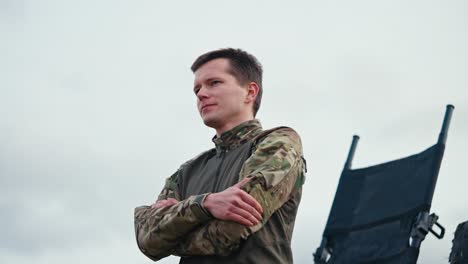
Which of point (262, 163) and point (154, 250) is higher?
point (262, 163)

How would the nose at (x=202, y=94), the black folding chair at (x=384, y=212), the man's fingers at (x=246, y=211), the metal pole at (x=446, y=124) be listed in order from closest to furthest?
the man's fingers at (x=246, y=211) → the nose at (x=202, y=94) → the black folding chair at (x=384, y=212) → the metal pole at (x=446, y=124)

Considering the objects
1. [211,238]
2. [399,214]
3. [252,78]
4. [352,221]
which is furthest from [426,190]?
[211,238]

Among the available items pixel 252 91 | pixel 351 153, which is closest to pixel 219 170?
pixel 252 91

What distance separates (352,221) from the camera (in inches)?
183

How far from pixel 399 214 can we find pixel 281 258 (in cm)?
278

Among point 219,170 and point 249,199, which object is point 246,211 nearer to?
point 249,199

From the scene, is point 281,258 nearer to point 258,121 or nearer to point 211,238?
point 211,238

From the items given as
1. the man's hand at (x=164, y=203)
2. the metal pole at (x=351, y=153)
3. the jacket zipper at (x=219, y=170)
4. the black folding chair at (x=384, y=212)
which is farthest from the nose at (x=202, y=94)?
the metal pole at (x=351, y=153)

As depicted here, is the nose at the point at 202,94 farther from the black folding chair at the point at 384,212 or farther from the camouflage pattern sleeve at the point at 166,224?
the black folding chair at the point at 384,212

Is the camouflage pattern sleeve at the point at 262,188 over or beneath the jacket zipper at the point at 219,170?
beneath

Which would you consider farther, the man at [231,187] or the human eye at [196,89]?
the human eye at [196,89]

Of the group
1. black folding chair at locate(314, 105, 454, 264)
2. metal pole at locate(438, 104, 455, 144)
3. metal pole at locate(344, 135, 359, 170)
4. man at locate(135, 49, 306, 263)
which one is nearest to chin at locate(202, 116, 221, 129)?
man at locate(135, 49, 306, 263)

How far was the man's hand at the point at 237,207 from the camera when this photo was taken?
5.34ft

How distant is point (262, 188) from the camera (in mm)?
1664
